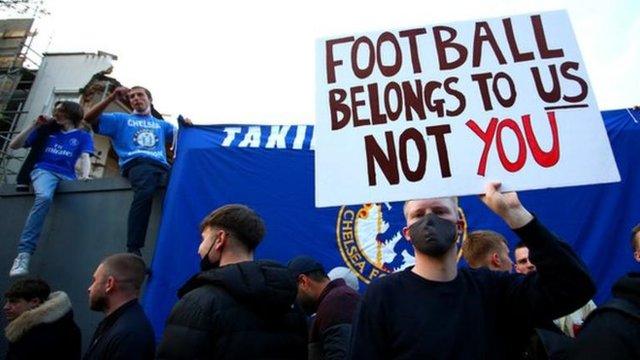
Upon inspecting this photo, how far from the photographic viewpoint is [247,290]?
2221 mm

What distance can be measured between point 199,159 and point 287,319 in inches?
133

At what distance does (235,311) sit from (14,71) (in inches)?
669

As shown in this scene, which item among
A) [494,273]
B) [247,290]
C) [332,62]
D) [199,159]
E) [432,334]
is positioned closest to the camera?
[432,334]

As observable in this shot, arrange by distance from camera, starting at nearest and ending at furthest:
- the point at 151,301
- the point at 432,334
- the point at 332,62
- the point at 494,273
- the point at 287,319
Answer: the point at 432,334, the point at 494,273, the point at 287,319, the point at 332,62, the point at 151,301

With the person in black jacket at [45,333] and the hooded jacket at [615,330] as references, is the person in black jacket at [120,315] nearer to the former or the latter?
the person in black jacket at [45,333]

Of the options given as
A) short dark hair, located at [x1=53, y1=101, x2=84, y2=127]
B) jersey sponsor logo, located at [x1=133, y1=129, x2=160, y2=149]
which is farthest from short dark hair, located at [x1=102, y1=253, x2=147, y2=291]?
short dark hair, located at [x1=53, y1=101, x2=84, y2=127]

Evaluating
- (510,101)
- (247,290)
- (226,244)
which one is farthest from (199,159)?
(510,101)

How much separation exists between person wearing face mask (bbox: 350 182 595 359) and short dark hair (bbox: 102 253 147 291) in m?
1.68

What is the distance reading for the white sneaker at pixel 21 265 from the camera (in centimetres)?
507

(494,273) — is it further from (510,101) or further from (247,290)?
(247,290)

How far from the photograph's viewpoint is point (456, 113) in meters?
2.31

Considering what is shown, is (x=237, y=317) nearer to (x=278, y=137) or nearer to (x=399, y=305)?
(x=399, y=305)

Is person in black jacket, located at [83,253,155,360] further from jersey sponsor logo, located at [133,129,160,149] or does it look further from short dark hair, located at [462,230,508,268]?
jersey sponsor logo, located at [133,129,160,149]

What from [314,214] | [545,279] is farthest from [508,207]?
[314,214]
